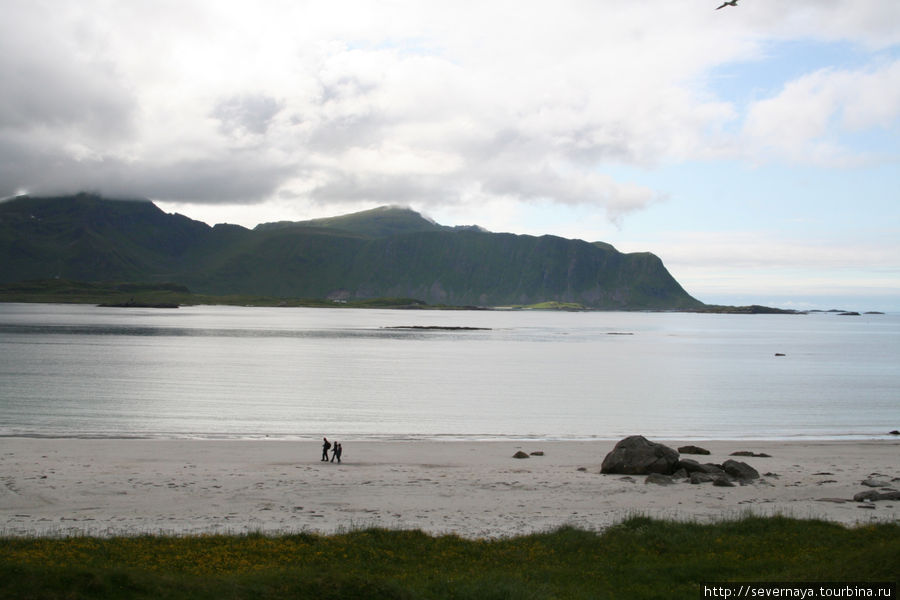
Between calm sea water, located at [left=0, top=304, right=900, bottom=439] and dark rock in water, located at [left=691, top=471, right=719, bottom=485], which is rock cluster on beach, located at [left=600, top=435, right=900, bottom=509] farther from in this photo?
calm sea water, located at [left=0, top=304, right=900, bottom=439]

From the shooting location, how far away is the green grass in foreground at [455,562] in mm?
13906

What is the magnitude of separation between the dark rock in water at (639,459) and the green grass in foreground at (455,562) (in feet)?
33.8

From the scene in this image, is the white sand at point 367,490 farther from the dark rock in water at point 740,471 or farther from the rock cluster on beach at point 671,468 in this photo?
the dark rock in water at point 740,471

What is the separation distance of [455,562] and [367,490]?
12119mm

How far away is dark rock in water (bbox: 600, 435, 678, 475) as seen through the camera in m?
32.8

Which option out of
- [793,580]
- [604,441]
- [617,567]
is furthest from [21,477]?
[604,441]

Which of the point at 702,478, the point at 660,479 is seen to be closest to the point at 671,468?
the point at 702,478

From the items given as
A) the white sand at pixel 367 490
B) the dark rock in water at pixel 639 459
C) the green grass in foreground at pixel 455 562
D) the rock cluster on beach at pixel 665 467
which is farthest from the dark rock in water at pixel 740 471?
the green grass in foreground at pixel 455 562

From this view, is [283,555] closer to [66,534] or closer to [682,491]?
[66,534]

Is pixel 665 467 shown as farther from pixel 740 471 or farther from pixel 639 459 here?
pixel 740 471

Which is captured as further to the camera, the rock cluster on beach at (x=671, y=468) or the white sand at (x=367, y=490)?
the rock cluster on beach at (x=671, y=468)

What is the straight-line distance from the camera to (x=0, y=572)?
1330 cm

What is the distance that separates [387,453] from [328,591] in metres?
26.5

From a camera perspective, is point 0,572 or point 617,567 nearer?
point 0,572
